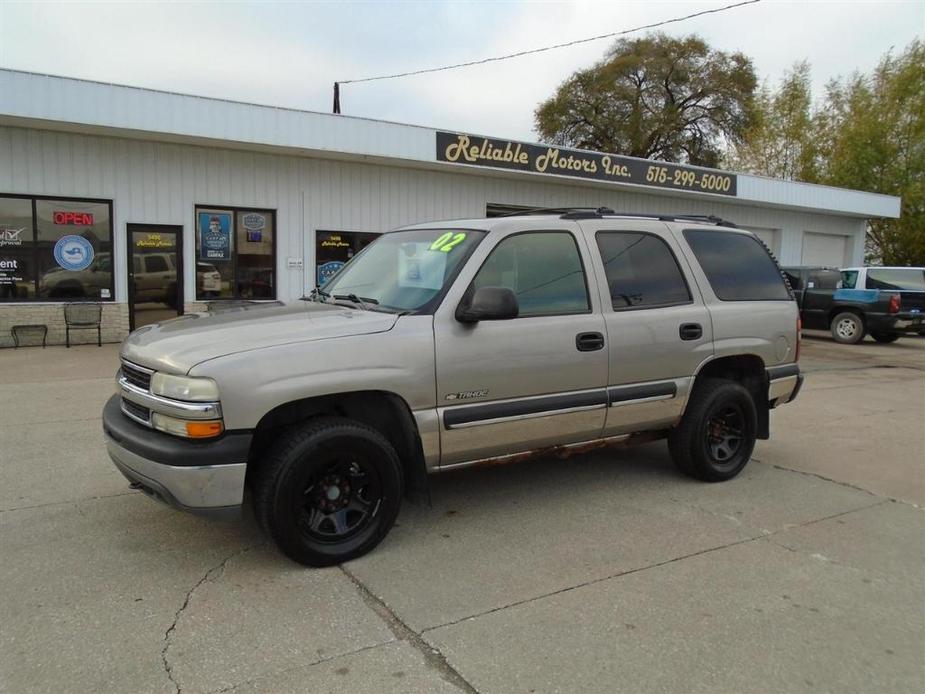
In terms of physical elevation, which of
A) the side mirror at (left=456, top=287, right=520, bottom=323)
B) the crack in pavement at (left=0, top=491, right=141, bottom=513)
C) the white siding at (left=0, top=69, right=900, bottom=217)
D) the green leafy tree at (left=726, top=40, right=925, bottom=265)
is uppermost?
the green leafy tree at (left=726, top=40, right=925, bottom=265)

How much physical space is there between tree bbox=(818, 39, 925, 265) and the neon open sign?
2809 cm

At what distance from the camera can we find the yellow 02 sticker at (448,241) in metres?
4.25

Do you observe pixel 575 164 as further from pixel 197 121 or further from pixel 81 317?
pixel 81 317

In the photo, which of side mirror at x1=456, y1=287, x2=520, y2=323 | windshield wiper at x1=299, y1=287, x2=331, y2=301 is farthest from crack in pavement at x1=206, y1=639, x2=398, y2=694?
windshield wiper at x1=299, y1=287, x2=331, y2=301

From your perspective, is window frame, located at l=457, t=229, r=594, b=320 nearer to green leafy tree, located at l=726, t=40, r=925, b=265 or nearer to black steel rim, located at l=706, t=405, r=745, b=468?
black steel rim, located at l=706, t=405, r=745, b=468

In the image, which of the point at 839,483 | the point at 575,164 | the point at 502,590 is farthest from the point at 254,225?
the point at 502,590

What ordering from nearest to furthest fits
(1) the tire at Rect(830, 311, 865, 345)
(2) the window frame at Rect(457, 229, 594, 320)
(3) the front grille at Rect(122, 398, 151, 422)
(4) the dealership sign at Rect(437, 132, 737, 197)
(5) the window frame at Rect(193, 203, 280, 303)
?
(3) the front grille at Rect(122, 398, 151, 422) < (2) the window frame at Rect(457, 229, 594, 320) < (5) the window frame at Rect(193, 203, 280, 303) < (4) the dealership sign at Rect(437, 132, 737, 197) < (1) the tire at Rect(830, 311, 865, 345)

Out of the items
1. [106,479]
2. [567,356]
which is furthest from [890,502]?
[106,479]

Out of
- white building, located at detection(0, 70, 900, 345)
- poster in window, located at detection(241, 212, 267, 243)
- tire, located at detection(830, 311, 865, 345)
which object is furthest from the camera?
tire, located at detection(830, 311, 865, 345)

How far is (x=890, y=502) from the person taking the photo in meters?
4.84

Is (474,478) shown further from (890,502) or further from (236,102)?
(236,102)

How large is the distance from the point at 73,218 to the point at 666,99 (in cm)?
3419

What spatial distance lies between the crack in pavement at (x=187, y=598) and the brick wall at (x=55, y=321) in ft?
34.2

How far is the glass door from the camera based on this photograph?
41.7ft
